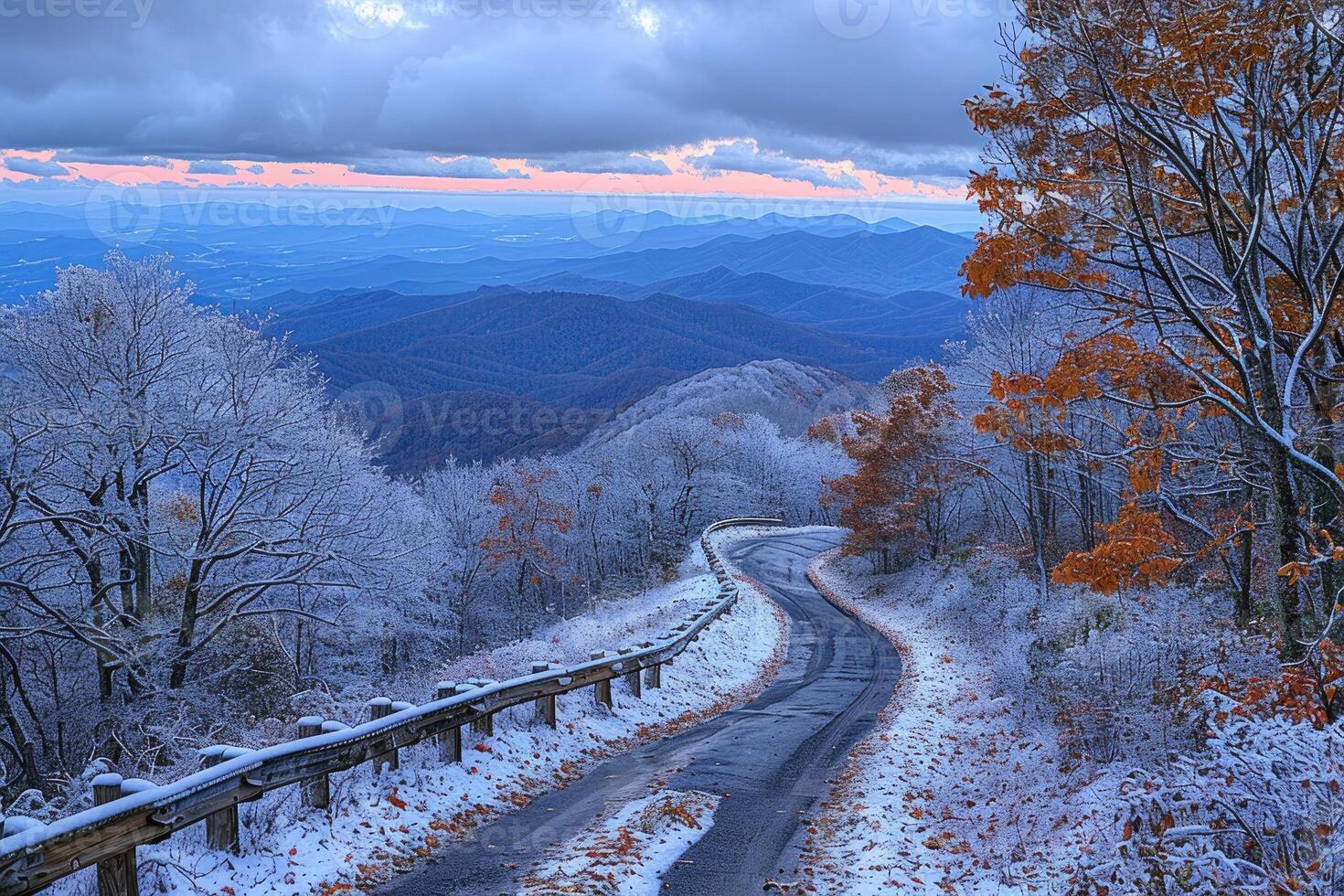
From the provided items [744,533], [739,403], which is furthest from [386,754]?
[739,403]

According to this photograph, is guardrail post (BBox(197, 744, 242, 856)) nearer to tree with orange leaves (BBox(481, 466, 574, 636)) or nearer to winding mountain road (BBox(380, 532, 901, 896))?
winding mountain road (BBox(380, 532, 901, 896))

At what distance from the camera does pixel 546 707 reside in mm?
11453

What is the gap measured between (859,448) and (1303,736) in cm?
3113

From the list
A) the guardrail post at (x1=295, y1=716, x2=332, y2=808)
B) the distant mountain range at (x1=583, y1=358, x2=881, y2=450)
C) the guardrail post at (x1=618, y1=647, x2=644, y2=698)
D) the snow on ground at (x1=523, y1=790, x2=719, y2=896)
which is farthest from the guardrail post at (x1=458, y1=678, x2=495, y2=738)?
the distant mountain range at (x1=583, y1=358, x2=881, y2=450)

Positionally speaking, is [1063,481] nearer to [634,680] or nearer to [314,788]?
[634,680]

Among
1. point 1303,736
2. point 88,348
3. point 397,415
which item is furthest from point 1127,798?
point 397,415

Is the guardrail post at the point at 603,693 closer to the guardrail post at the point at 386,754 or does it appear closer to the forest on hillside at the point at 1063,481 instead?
the forest on hillside at the point at 1063,481

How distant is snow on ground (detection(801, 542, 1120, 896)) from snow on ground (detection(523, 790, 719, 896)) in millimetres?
1089

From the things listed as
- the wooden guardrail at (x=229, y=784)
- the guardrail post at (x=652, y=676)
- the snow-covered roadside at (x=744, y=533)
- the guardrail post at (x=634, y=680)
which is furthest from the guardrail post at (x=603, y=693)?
the snow-covered roadside at (x=744, y=533)

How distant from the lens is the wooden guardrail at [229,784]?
4953 mm

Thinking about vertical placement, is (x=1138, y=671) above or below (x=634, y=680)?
above

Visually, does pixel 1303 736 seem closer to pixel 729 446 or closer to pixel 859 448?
pixel 859 448

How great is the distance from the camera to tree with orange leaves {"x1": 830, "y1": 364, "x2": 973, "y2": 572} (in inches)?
1241

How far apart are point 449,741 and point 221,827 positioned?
3240 mm
